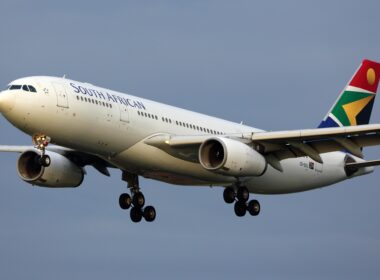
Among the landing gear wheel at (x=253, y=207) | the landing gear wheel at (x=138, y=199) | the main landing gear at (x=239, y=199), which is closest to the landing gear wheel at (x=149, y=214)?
the landing gear wheel at (x=138, y=199)

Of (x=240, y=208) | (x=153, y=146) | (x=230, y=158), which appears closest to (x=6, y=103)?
(x=153, y=146)

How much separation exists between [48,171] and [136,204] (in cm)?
492

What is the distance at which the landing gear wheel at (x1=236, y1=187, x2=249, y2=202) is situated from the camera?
59594 millimetres

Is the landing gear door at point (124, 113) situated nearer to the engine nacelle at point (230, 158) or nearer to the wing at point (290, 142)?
the wing at point (290, 142)

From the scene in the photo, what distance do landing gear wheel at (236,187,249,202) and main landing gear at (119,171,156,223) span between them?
14.7 ft

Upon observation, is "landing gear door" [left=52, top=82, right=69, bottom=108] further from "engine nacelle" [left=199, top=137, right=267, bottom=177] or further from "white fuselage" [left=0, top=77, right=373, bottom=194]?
"engine nacelle" [left=199, top=137, right=267, bottom=177]

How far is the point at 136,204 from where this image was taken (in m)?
61.0

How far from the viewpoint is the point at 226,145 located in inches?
2170

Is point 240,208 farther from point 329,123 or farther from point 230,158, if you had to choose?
point 329,123

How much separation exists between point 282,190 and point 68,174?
1116cm

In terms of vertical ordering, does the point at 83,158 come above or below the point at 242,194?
above

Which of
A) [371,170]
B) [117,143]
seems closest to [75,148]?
[117,143]

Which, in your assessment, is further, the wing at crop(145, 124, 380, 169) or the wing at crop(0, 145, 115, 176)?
the wing at crop(0, 145, 115, 176)

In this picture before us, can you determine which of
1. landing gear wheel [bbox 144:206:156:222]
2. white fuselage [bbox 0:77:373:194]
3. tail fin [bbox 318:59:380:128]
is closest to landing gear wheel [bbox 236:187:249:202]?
white fuselage [bbox 0:77:373:194]
